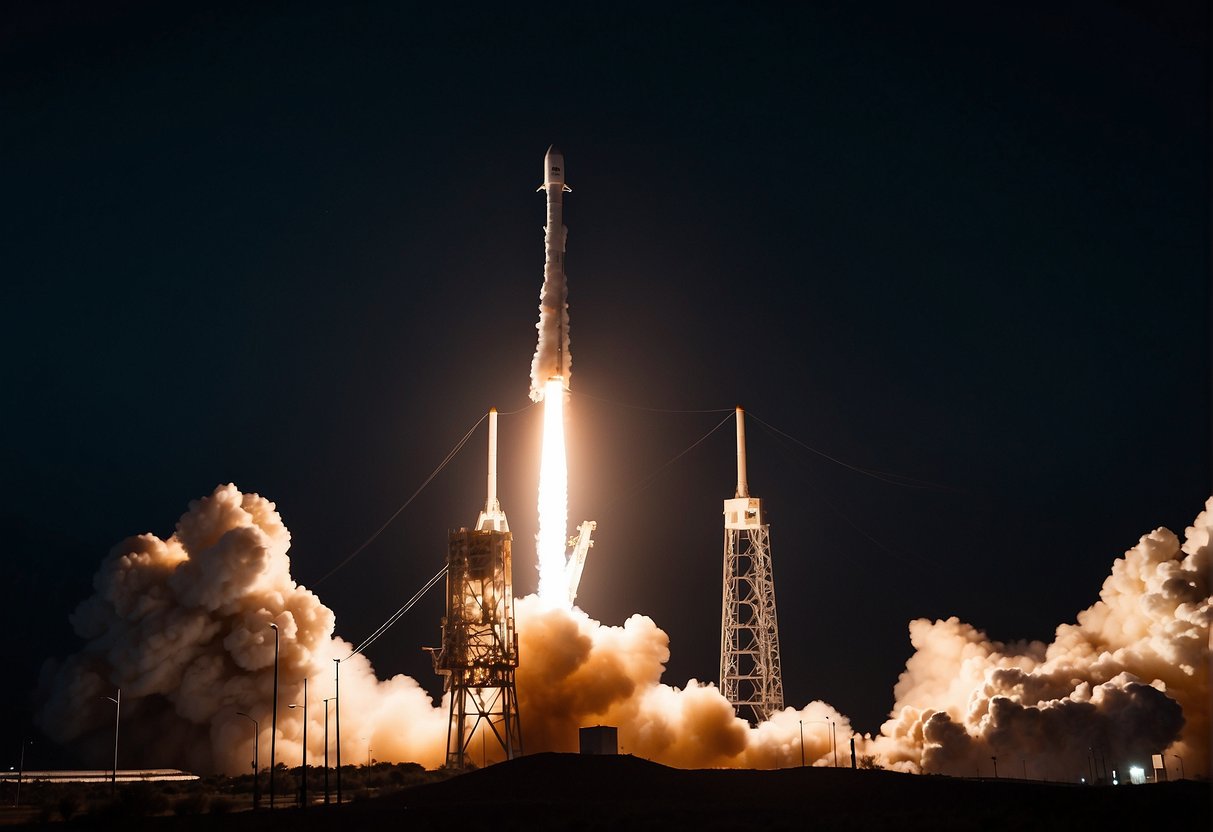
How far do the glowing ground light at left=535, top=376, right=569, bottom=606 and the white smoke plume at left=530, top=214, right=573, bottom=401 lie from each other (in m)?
0.67

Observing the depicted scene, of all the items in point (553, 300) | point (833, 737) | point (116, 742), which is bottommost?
point (116, 742)

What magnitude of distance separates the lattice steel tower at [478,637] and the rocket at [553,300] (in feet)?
27.5

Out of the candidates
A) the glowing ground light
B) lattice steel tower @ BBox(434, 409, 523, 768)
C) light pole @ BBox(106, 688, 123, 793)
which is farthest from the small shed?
light pole @ BBox(106, 688, 123, 793)

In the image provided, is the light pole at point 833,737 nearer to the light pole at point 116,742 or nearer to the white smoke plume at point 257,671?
the white smoke plume at point 257,671

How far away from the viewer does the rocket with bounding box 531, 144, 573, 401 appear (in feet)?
242

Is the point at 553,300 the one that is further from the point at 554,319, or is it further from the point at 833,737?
the point at 833,737

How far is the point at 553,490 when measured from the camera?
73562 mm

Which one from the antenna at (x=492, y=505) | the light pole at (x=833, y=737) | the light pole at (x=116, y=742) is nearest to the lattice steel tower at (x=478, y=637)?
the antenna at (x=492, y=505)

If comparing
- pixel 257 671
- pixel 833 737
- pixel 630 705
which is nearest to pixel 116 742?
pixel 257 671

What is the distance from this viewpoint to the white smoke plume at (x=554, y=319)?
73.7 m

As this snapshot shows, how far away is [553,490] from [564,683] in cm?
900

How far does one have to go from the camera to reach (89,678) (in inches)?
2783

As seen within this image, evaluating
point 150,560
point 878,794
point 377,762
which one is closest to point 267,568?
point 150,560

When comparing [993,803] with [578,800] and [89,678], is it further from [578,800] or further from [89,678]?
[89,678]
